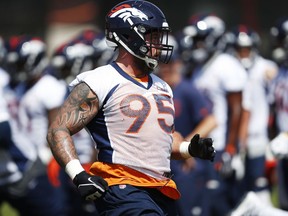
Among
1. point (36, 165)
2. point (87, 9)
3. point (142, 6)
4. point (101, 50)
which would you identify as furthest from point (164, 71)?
point (87, 9)

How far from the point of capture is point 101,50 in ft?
35.8

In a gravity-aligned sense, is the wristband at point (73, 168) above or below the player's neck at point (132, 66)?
below

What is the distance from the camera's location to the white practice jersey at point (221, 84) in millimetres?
Answer: 10188

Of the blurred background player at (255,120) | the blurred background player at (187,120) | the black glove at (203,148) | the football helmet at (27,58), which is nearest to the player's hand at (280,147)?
the blurred background player at (187,120)

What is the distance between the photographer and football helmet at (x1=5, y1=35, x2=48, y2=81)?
10125 millimetres

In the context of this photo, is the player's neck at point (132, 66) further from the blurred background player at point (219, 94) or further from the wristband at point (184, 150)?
the blurred background player at point (219, 94)

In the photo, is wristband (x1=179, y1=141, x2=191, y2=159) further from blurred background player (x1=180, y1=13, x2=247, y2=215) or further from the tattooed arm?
blurred background player (x1=180, y1=13, x2=247, y2=215)

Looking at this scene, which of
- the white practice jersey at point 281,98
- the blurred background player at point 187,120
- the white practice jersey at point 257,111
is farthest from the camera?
the white practice jersey at point 257,111

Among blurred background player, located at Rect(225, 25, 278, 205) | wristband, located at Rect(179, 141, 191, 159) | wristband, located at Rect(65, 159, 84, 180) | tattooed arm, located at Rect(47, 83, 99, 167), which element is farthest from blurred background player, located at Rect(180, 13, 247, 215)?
wristband, located at Rect(65, 159, 84, 180)

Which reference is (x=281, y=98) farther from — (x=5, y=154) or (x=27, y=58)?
(x=27, y=58)

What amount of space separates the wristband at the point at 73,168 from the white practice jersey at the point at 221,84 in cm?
490

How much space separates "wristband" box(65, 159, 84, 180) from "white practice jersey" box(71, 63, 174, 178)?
9.8 inches

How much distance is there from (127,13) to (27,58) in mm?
4883

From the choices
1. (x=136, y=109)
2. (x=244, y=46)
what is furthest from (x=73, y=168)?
(x=244, y=46)
